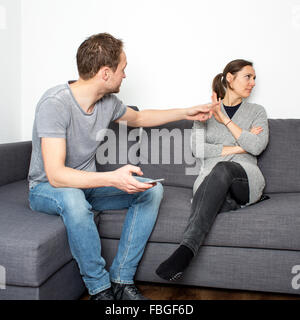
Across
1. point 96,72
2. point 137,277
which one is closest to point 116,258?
point 137,277

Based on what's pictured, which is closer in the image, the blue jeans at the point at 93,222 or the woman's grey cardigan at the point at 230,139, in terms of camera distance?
the blue jeans at the point at 93,222

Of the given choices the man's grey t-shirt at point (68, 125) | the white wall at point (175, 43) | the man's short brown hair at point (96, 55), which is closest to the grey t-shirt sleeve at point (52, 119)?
the man's grey t-shirt at point (68, 125)

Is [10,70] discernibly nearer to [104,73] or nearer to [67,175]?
[104,73]

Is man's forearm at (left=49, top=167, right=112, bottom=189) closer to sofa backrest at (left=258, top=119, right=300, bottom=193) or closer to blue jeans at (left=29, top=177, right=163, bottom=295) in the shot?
blue jeans at (left=29, top=177, right=163, bottom=295)

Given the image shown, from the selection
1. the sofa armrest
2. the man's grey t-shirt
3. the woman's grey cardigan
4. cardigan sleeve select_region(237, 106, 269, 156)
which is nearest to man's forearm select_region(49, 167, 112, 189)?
the man's grey t-shirt

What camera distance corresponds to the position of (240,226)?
1553 millimetres

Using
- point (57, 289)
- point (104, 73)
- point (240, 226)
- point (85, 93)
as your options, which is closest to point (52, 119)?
point (85, 93)

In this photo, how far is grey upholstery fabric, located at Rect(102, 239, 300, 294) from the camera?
1.55 m

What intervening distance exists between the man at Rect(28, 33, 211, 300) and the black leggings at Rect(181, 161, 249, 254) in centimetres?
18

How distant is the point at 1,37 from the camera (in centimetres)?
248

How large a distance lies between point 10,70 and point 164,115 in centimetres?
135

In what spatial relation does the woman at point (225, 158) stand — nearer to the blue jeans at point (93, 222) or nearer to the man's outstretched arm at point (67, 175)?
the blue jeans at point (93, 222)

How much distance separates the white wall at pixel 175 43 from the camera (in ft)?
7.98
